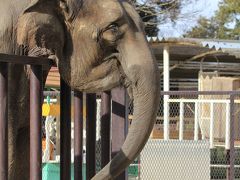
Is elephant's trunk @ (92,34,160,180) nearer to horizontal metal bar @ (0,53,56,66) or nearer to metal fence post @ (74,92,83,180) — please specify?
horizontal metal bar @ (0,53,56,66)

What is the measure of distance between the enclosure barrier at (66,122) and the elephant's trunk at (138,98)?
1.06 ft

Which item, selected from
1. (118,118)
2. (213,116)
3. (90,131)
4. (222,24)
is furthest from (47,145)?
(222,24)

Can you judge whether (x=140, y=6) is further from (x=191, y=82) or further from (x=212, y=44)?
(x=212, y=44)

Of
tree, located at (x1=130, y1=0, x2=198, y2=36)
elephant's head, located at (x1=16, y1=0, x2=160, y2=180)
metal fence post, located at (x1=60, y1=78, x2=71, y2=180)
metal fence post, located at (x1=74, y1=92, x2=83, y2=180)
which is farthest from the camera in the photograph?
tree, located at (x1=130, y1=0, x2=198, y2=36)

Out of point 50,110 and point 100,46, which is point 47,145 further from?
point 100,46

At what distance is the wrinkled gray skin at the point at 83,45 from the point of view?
2.66 m

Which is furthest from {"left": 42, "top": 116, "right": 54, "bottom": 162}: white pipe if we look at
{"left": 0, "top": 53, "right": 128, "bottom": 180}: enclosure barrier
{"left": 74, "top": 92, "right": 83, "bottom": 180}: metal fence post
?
{"left": 74, "top": 92, "right": 83, "bottom": 180}: metal fence post

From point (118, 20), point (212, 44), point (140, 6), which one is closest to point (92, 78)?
point (118, 20)

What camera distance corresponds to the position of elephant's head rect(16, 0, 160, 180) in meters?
2.65

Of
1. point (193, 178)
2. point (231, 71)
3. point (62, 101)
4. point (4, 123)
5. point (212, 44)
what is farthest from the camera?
point (231, 71)

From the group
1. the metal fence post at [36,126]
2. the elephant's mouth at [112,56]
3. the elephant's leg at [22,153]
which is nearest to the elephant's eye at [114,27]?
the elephant's mouth at [112,56]

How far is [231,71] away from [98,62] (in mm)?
13848

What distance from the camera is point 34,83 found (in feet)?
8.36

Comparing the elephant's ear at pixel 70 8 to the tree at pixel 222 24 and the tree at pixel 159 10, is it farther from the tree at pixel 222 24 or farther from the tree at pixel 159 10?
the tree at pixel 222 24
